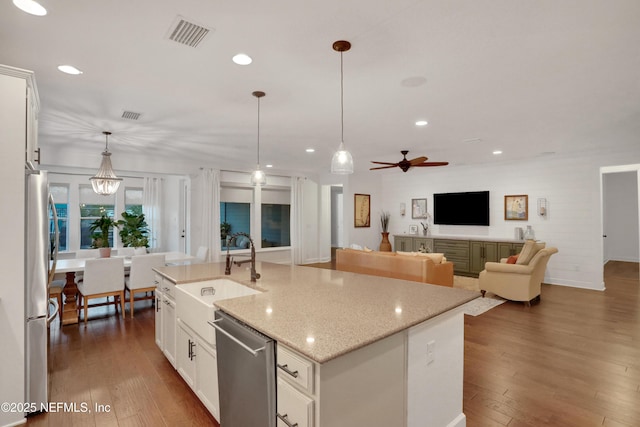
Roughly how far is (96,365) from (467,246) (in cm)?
700

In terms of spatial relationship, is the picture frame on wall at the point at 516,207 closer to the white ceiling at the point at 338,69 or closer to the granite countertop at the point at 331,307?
the white ceiling at the point at 338,69

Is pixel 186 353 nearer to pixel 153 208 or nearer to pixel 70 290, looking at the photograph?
pixel 70 290

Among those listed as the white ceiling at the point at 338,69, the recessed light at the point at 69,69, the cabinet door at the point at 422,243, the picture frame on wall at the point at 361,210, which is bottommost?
the cabinet door at the point at 422,243

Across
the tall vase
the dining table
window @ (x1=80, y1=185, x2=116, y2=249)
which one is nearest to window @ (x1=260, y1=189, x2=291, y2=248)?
the tall vase

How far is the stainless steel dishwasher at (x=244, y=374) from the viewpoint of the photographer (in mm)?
1532

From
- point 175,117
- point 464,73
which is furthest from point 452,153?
point 175,117

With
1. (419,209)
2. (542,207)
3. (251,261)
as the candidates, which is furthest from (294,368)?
(419,209)

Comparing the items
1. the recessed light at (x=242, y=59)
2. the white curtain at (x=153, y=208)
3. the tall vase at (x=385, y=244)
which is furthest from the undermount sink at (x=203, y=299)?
the tall vase at (x=385, y=244)

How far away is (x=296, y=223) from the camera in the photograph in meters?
8.82

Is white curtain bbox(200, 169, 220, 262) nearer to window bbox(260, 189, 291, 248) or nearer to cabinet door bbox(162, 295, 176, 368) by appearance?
window bbox(260, 189, 291, 248)

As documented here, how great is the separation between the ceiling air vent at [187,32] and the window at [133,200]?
20.4 ft

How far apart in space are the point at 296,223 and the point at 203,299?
612 centimetres

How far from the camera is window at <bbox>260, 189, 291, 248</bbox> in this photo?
856 centimetres

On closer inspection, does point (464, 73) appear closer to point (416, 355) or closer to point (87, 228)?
point (416, 355)
